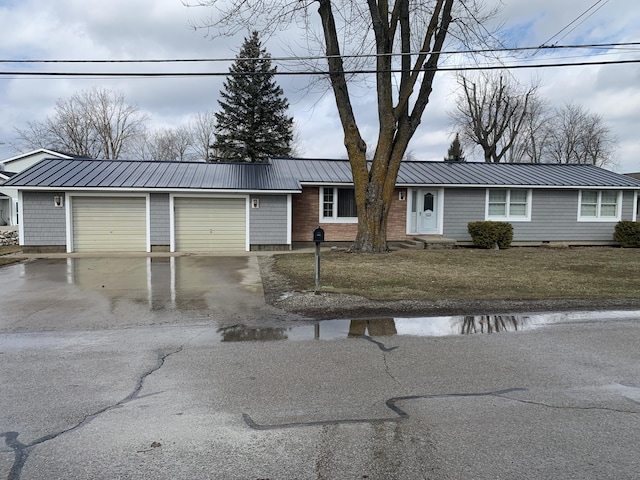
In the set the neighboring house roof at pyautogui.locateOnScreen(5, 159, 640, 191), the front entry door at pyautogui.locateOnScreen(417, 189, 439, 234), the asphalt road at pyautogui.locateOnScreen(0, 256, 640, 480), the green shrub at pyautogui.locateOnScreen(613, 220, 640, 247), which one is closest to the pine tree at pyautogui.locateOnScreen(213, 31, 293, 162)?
the neighboring house roof at pyautogui.locateOnScreen(5, 159, 640, 191)

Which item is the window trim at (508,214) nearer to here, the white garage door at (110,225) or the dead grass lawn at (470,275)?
the dead grass lawn at (470,275)

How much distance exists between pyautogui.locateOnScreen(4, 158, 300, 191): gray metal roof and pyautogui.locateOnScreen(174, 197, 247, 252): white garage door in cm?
76

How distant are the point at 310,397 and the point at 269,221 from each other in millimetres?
14015

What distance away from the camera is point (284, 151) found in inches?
1433

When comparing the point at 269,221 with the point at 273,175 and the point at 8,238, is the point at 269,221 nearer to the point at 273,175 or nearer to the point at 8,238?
the point at 273,175

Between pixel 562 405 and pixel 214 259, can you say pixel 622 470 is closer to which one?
pixel 562 405

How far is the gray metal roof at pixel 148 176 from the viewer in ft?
54.6

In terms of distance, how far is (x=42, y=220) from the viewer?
16547mm

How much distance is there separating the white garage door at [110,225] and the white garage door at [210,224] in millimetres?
1357

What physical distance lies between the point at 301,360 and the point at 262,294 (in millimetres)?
3999

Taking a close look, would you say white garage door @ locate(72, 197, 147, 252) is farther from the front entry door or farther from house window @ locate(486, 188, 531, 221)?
house window @ locate(486, 188, 531, 221)

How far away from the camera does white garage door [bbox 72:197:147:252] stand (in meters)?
17.0

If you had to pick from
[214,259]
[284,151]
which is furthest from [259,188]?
[284,151]

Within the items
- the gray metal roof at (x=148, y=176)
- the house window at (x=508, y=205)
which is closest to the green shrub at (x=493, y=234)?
the house window at (x=508, y=205)
